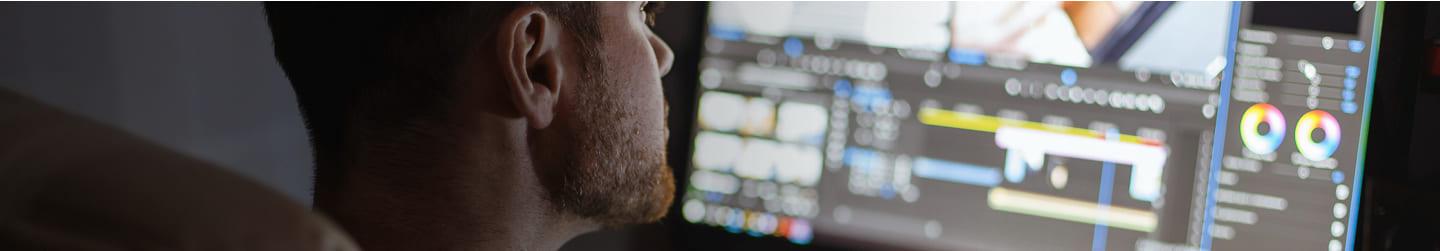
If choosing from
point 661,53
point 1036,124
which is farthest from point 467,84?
point 1036,124

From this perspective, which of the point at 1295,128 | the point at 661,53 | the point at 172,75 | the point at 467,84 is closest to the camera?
→ the point at 467,84

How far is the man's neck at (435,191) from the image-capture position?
27.4 inches

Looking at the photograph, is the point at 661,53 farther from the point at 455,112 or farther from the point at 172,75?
the point at 172,75

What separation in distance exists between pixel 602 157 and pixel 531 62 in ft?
0.28

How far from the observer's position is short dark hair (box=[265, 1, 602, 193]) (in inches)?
26.9

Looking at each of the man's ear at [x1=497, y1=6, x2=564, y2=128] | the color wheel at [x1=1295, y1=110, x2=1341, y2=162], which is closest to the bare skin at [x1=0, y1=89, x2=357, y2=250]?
the man's ear at [x1=497, y1=6, x2=564, y2=128]

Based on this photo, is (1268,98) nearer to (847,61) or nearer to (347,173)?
(847,61)

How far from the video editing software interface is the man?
34cm

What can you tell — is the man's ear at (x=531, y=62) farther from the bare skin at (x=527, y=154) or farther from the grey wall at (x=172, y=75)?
the grey wall at (x=172, y=75)

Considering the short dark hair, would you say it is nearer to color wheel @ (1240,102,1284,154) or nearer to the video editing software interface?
the video editing software interface

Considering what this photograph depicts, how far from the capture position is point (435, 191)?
70 cm

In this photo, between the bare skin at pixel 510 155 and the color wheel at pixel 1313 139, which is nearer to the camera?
the bare skin at pixel 510 155

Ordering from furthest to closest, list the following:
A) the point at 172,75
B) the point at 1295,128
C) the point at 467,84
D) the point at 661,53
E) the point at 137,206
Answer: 1. the point at 172,75
2. the point at 1295,128
3. the point at 661,53
4. the point at 467,84
5. the point at 137,206

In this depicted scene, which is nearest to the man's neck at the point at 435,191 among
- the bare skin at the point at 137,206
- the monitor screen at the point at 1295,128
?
the bare skin at the point at 137,206
